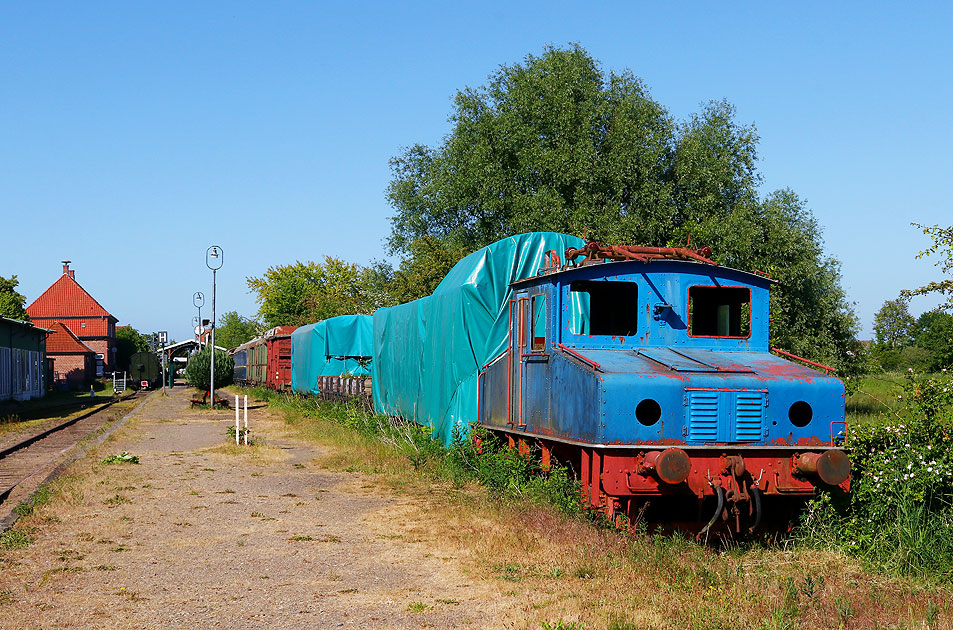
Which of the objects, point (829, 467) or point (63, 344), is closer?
point (829, 467)

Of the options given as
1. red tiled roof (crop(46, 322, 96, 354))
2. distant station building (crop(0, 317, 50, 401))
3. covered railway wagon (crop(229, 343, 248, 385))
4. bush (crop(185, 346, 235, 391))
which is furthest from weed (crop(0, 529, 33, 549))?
red tiled roof (crop(46, 322, 96, 354))

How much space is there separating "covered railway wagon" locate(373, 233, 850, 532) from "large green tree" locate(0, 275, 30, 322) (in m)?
65.9

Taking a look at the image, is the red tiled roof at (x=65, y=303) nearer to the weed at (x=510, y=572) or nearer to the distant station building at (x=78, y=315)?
the distant station building at (x=78, y=315)

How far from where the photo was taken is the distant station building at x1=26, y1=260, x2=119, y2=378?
8794 cm

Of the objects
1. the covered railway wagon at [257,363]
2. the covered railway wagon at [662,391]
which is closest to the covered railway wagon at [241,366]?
the covered railway wagon at [257,363]

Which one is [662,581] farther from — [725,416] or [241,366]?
[241,366]

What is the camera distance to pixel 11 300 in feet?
226

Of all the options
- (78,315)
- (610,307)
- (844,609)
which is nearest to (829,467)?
(844,609)

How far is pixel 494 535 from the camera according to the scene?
8609 mm

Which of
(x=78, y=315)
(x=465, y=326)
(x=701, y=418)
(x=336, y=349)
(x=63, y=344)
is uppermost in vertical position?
(x=78, y=315)

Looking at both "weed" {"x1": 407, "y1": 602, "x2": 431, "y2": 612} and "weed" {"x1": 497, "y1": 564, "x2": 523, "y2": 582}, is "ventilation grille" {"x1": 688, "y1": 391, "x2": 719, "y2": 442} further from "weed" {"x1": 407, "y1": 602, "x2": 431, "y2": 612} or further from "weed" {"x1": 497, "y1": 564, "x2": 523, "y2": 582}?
"weed" {"x1": 407, "y1": 602, "x2": 431, "y2": 612}

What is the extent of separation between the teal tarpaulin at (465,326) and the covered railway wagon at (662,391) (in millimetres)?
963

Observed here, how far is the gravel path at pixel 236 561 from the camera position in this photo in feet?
20.9

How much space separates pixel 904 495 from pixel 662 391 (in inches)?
96.2
